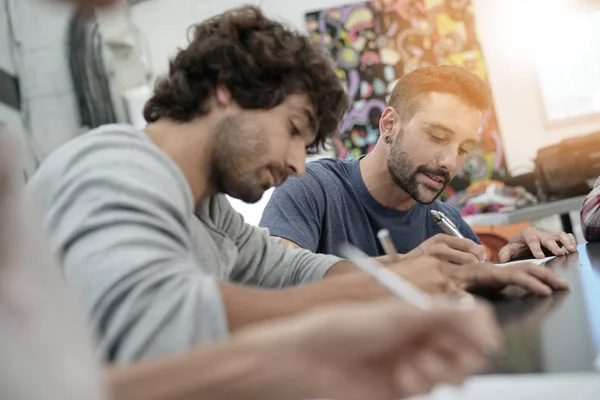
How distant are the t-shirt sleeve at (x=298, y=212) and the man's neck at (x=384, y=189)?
155mm

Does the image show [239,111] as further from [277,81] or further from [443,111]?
[443,111]

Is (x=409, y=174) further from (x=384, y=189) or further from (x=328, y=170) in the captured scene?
(x=328, y=170)

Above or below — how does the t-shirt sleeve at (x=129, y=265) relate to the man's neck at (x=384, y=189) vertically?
above

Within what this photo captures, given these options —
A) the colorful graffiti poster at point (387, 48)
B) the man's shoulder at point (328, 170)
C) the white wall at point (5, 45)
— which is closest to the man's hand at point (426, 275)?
the man's shoulder at point (328, 170)

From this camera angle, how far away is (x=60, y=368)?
29cm

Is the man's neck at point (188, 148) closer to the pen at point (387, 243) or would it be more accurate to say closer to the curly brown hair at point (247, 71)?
the curly brown hair at point (247, 71)

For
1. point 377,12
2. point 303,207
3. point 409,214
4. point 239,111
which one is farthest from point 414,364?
point 377,12

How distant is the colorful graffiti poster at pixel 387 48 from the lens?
360 centimetres

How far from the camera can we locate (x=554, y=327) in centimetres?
75

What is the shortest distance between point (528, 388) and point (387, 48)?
324 cm

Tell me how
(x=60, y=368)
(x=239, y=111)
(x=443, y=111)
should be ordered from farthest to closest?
(x=443, y=111), (x=239, y=111), (x=60, y=368)

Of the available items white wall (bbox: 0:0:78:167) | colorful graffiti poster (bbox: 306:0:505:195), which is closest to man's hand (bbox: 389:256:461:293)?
white wall (bbox: 0:0:78:167)

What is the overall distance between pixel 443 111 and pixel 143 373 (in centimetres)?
140

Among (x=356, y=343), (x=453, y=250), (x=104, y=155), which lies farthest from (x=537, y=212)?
(x=356, y=343)
